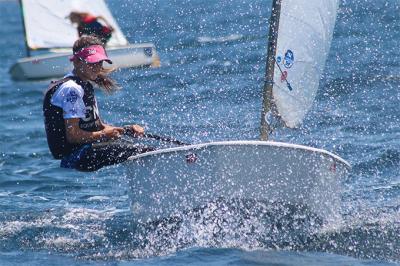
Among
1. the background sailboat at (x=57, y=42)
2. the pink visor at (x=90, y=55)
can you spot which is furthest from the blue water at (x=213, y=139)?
the pink visor at (x=90, y=55)

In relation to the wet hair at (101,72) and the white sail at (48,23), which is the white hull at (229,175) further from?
the white sail at (48,23)

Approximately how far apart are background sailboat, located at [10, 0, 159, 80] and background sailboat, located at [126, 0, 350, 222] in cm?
1115

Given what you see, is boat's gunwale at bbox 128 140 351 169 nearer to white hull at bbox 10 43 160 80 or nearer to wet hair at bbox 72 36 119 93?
wet hair at bbox 72 36 119 93

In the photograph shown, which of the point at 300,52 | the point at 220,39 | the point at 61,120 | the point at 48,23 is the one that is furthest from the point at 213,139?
the point at 220,39

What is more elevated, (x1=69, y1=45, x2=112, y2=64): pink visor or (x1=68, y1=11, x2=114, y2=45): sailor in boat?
(x1=69, y1=45, x2=112, y2=64): pink visor

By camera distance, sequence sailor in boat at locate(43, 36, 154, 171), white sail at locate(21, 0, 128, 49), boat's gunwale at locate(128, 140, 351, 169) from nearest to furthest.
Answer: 1. boat's gunwale at locate(128, 140, 351, 169)
2. sailor in boat at locate(43, 36, 154, 171)
3. white sail at locate(21, 0, 128, 49)

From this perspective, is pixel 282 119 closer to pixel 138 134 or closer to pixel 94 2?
pixel 138 134

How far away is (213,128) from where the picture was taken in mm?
11727

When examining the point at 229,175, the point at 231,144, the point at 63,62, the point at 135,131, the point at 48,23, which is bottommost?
the point at 63,62

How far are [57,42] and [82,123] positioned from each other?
12.9 meters

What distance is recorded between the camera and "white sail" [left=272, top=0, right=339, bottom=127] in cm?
785

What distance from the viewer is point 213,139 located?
10953 millimetres

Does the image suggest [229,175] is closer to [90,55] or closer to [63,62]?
[90,55]

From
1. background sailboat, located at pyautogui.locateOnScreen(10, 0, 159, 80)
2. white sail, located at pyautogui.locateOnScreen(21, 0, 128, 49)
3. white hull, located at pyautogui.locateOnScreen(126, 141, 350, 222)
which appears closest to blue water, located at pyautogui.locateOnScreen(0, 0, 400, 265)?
white hull, located at pyautogui.locateOnScreen(126, 141, 350, 222)
